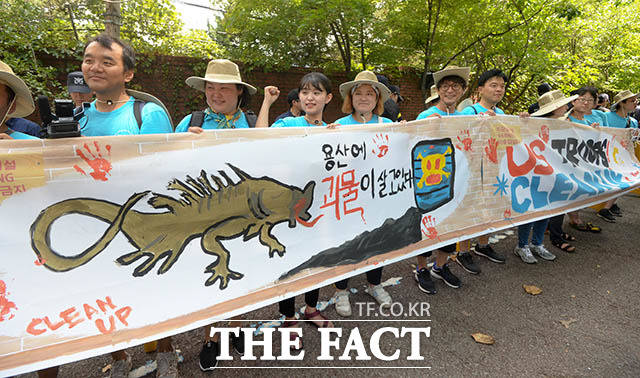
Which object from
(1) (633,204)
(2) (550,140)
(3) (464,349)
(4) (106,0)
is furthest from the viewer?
(1) (633,204)

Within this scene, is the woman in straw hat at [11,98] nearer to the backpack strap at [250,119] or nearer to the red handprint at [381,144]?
the backpack strap at [250,119]

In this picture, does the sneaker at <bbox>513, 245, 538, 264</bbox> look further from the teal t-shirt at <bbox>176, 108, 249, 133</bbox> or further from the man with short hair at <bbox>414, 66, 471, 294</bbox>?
the teal t-shirt at <bbox>176, 108, 249, 133</bbox>

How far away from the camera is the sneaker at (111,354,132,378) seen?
2.05m

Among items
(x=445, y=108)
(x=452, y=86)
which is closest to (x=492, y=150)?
(x=445, y=108)

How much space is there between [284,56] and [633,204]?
24.7 ft

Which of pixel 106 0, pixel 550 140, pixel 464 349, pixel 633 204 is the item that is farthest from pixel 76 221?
pixel 633 204

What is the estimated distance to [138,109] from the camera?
6.51 feet

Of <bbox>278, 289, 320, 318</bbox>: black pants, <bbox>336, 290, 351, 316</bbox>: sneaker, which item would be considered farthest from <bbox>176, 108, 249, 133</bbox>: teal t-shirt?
<bbox>336, 290, 351, 316</bbox>: sneaker

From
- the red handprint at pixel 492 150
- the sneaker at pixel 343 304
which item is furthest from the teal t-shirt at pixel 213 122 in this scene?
the red handprint at pixel 492 150

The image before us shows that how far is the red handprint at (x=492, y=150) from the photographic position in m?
2.94

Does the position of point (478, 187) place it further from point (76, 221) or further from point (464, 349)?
point (76, 221)

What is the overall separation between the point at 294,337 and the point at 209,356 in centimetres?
61

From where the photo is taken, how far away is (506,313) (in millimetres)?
2791

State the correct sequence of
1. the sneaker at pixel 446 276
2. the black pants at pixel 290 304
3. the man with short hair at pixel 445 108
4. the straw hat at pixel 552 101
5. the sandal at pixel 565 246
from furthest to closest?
the sandal at pixel 565 246, the straw hat at pixel 552 101, the sneaker at pixel 446 276, the man with short hair at pixel 445 108, the black pants at pixel 290 304
